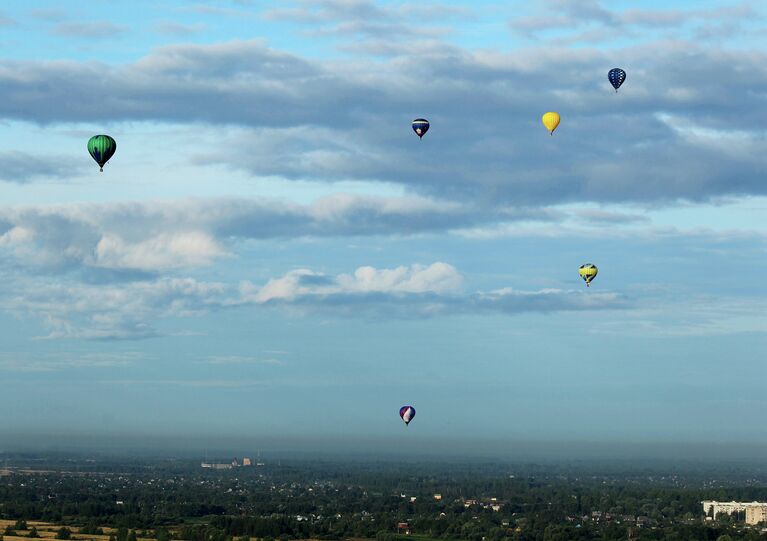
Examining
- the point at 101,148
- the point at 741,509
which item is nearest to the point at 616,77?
the point at 101,148

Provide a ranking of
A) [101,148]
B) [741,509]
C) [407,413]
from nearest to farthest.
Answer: [101,148] → [407,413] → [741,509]

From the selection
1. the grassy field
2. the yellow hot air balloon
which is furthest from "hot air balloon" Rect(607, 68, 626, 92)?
the grassy field

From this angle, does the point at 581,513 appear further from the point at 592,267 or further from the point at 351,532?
the point at 592,267

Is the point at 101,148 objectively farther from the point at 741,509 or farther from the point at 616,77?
the point at 741,509

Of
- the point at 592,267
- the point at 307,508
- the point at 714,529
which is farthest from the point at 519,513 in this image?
the point at 592,267

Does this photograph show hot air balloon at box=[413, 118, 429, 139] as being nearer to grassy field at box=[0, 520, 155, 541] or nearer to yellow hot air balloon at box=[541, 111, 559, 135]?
yellow hot air balloon at box=[541, 111, 559, 135]

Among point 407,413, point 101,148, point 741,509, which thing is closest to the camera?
point 101,148

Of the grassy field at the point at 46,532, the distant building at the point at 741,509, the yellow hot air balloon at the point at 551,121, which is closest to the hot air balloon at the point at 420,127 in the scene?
the yellow hot air balloon at the point at 551,121
